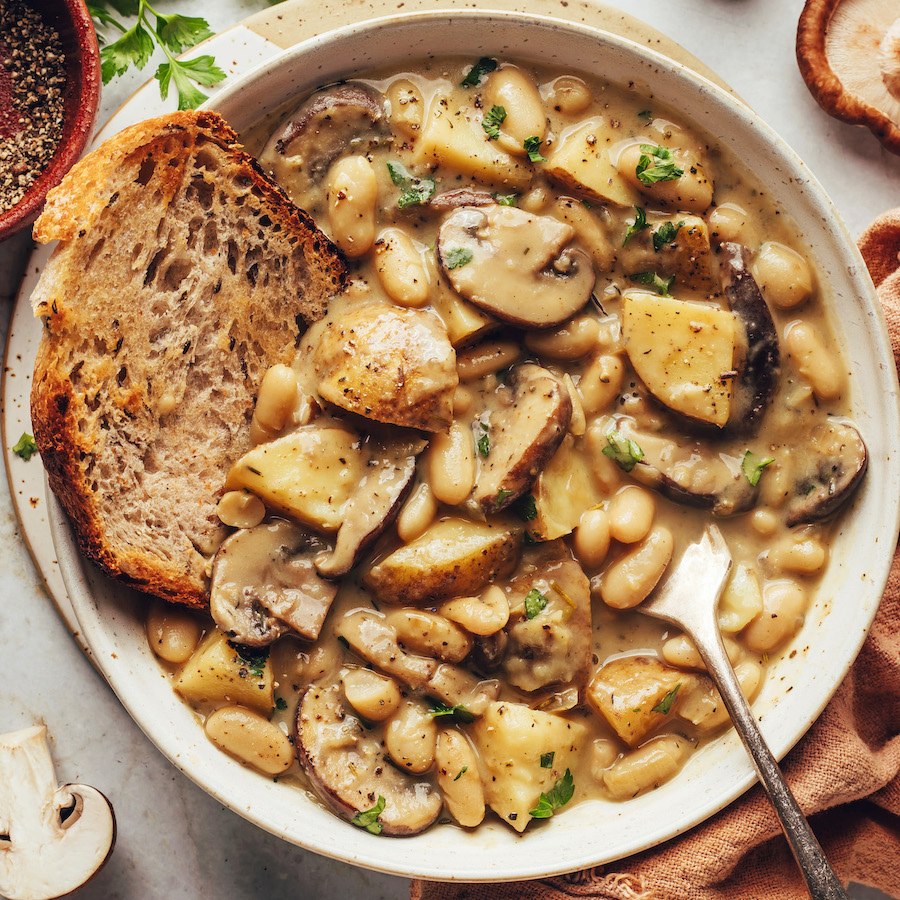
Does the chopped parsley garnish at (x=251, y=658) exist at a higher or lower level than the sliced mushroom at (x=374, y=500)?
lower

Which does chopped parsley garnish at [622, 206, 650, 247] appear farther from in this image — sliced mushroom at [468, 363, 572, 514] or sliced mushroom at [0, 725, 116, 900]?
sliced mushroom at [0, 725, 116, 900]

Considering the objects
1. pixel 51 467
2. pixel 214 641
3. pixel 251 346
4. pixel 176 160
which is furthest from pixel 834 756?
pixel 176 160

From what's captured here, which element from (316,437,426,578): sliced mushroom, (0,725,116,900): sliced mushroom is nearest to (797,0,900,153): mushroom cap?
(316,437,426,578): sliced mushroom

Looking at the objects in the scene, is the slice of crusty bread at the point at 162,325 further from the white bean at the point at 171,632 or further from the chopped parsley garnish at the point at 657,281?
the chopped parsley garnish at the point at 657,281

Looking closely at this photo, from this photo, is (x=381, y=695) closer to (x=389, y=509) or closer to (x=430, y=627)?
(x=430, y=627)

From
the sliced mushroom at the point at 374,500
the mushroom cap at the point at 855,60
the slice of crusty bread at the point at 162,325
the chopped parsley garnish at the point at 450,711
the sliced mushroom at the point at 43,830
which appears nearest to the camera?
the slice of crusty bread at the point at 162,325

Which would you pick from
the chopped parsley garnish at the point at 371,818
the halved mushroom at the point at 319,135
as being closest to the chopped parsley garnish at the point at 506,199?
the halved mushroom at the point at 319,135

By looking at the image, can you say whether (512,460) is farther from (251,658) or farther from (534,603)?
(251,658)

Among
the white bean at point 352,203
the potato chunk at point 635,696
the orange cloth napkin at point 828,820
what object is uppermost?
the white bean at point 352,203

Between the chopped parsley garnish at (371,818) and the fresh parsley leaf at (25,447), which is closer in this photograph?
the chopped parsley garnish at (371,818)
